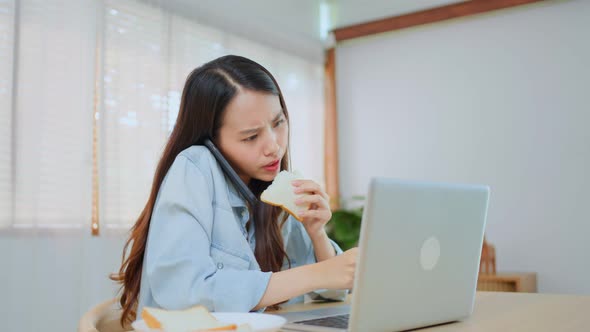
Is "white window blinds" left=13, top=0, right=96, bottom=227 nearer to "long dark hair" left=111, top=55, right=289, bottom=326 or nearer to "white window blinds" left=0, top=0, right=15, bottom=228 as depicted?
"white window blinds" left=0, top=0, right=15, bottom=228

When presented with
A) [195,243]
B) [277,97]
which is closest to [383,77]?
[277,97]

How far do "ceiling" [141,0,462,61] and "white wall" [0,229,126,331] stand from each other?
140 centimetres

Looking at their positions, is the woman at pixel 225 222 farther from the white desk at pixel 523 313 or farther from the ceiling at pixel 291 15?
the ceiling at pixel 291 15

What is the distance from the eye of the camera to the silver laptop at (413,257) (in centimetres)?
82

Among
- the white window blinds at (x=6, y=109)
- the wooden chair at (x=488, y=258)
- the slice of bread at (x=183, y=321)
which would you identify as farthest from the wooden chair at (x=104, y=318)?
the wooden chair at (x=488, y=258)

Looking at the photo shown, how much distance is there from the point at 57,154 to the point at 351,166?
7.78ft

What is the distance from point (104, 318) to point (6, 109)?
1.82 meters

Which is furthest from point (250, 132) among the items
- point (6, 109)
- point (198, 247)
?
point (6, 109)

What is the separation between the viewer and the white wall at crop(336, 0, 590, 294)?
3.67 metres

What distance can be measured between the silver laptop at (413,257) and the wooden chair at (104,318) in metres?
0.32

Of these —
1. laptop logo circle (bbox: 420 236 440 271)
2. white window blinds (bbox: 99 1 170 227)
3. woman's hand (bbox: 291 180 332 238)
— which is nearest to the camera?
laptop logo circle (bbox: 420 236 440 271)

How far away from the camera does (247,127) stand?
4.30 feet

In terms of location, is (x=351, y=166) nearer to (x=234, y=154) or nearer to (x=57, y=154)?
(x=57, y=154)

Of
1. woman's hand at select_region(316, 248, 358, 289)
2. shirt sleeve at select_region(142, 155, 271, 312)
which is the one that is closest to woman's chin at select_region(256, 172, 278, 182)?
shirt sleeve at select_region(142, 155, 271, 312)
